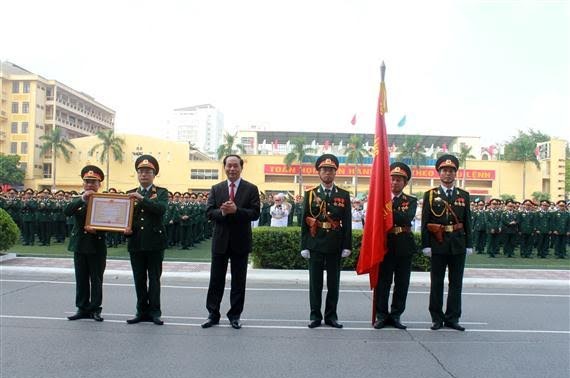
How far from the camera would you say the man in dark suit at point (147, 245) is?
20.4ft

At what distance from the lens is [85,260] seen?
21.2ft

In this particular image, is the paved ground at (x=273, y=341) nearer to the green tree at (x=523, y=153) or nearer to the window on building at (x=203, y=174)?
the window on building at (x=203, y=174)

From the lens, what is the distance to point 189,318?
6695 millimetres

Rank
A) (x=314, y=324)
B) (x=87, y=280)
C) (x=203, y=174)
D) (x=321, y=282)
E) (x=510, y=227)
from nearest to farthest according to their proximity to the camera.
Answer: (x=314, y=324) < (x=321, y=282) < (x=87, y=280) < (x=510, y=227) < (x=203, y=174)

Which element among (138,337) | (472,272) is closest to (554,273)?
(472,272)

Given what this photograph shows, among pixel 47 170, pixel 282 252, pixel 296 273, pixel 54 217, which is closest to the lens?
A: pixel 296 273

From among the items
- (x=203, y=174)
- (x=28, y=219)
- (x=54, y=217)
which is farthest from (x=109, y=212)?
(x=203, y=174)

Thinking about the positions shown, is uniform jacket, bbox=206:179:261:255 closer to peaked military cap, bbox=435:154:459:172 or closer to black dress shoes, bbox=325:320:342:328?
black dress shoes, bbox=325:320:342:328

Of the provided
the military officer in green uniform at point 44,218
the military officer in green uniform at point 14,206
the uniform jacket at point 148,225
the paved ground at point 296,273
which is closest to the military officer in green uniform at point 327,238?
the uniform jacket at point 148,225

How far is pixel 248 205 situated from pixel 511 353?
128 inches

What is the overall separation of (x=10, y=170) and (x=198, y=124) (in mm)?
95728

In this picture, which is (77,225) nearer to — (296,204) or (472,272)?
(472,272)

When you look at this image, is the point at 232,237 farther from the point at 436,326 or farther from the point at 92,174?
the point at 436,326

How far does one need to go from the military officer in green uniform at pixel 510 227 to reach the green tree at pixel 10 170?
59925 mm
